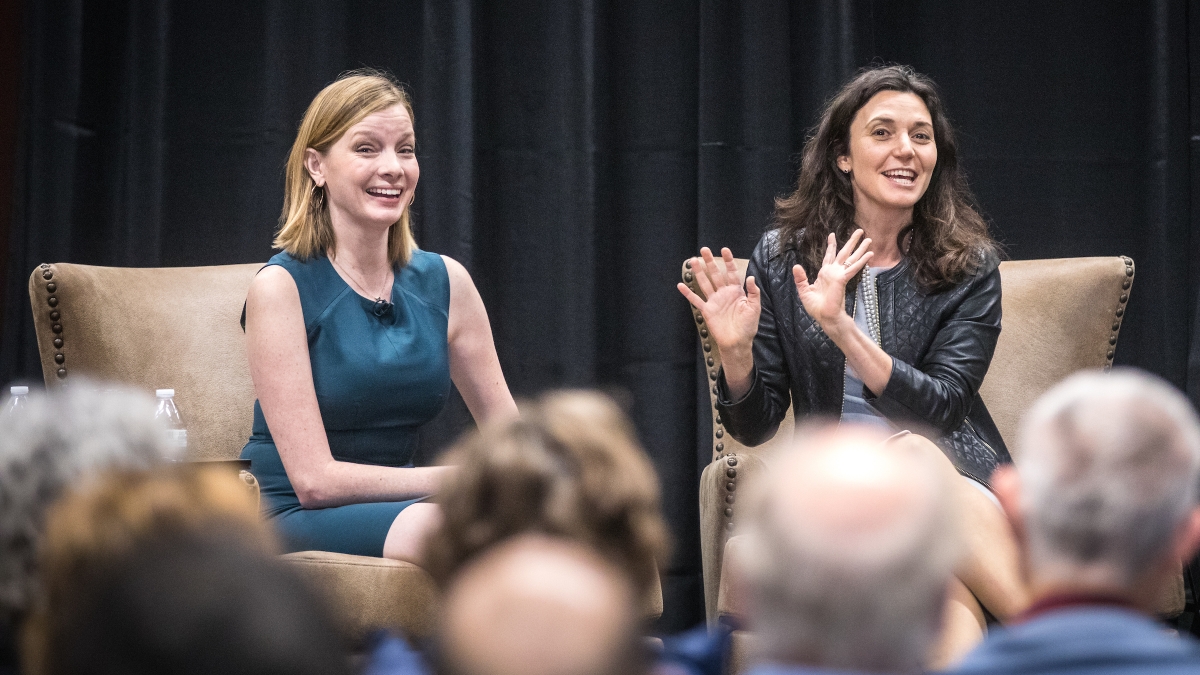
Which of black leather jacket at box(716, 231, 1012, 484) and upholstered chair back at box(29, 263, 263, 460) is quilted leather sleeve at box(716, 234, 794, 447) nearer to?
black leather jacket at box(716, 231, 1012, 484)

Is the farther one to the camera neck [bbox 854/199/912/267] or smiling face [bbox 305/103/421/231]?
neck [bbox 854/199/912/267]

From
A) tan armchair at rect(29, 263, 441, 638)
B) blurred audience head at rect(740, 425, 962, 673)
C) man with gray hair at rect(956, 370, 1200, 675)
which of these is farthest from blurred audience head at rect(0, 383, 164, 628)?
tan armchair at rect(29, 263, 441, 638)

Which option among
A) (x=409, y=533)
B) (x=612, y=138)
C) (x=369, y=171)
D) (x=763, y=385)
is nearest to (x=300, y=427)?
(x=409, y=533)

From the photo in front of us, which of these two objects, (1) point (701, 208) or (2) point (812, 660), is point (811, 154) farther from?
(2) point (812, 660)

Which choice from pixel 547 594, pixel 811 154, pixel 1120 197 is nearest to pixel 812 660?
pixel 547 594

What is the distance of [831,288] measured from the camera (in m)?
2.33

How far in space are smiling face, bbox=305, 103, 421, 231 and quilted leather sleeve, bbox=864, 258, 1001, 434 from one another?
3.36ft

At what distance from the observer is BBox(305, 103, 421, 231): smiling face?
2.43 m

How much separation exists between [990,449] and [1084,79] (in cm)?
150

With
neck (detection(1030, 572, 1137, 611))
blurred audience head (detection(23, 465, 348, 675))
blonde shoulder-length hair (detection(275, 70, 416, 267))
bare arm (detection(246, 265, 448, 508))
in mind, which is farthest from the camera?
blonde shoulder-length hair (detection(275, 70, 416, 267))

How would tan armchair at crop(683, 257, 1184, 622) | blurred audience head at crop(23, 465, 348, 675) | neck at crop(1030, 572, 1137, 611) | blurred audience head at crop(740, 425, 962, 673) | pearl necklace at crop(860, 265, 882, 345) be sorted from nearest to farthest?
blurred audience head at crop(23, 465, 348, 675), blurred audience head at crop(740, 425, 962, 673), neck at crop(1030, 572, 1137, 611), pearl necklace at crop(860, 265, 882, 345), tan armchair at crop(683, 257, 1184, 622)

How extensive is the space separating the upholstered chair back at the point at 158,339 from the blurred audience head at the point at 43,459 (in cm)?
154

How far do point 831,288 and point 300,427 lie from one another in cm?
102

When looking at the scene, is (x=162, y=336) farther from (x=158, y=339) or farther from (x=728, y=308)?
(x=728, y=308)
